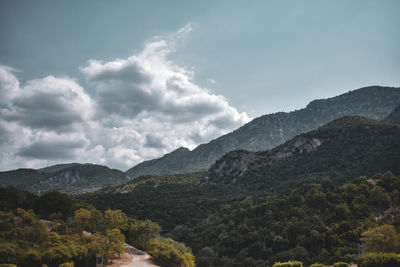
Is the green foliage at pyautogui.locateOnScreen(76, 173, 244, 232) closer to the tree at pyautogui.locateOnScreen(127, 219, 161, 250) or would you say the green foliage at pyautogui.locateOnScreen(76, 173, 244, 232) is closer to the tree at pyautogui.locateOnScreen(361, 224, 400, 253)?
the tree at pyautogui.locateOnScreen(127, 219, 161, 250)

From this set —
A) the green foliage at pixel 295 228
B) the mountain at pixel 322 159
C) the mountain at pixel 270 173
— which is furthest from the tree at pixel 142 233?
the mountain at pixel 322 159

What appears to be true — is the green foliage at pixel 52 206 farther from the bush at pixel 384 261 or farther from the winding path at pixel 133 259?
the bush at pixel 384 261

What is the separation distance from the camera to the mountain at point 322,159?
338 ft

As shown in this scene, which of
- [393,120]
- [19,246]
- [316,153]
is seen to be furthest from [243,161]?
[19,246]

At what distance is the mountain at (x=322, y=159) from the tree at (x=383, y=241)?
202 feet

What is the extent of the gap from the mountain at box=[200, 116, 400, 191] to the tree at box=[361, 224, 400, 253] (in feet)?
202

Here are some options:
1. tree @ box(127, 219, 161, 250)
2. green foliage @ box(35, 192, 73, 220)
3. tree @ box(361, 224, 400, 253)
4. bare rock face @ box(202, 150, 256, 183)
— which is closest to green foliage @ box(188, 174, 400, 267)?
tree @ box(361, 224, 400, 253)

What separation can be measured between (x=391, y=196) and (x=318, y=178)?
131 ft

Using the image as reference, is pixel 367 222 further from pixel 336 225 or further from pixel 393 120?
pixel 393 120

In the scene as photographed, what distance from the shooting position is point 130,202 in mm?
112750

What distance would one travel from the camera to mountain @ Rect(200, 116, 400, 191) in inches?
4055

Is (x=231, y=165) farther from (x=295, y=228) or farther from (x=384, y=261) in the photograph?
(x=384, y=261)

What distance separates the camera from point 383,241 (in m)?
36.6

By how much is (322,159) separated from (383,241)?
97410 millimetres
